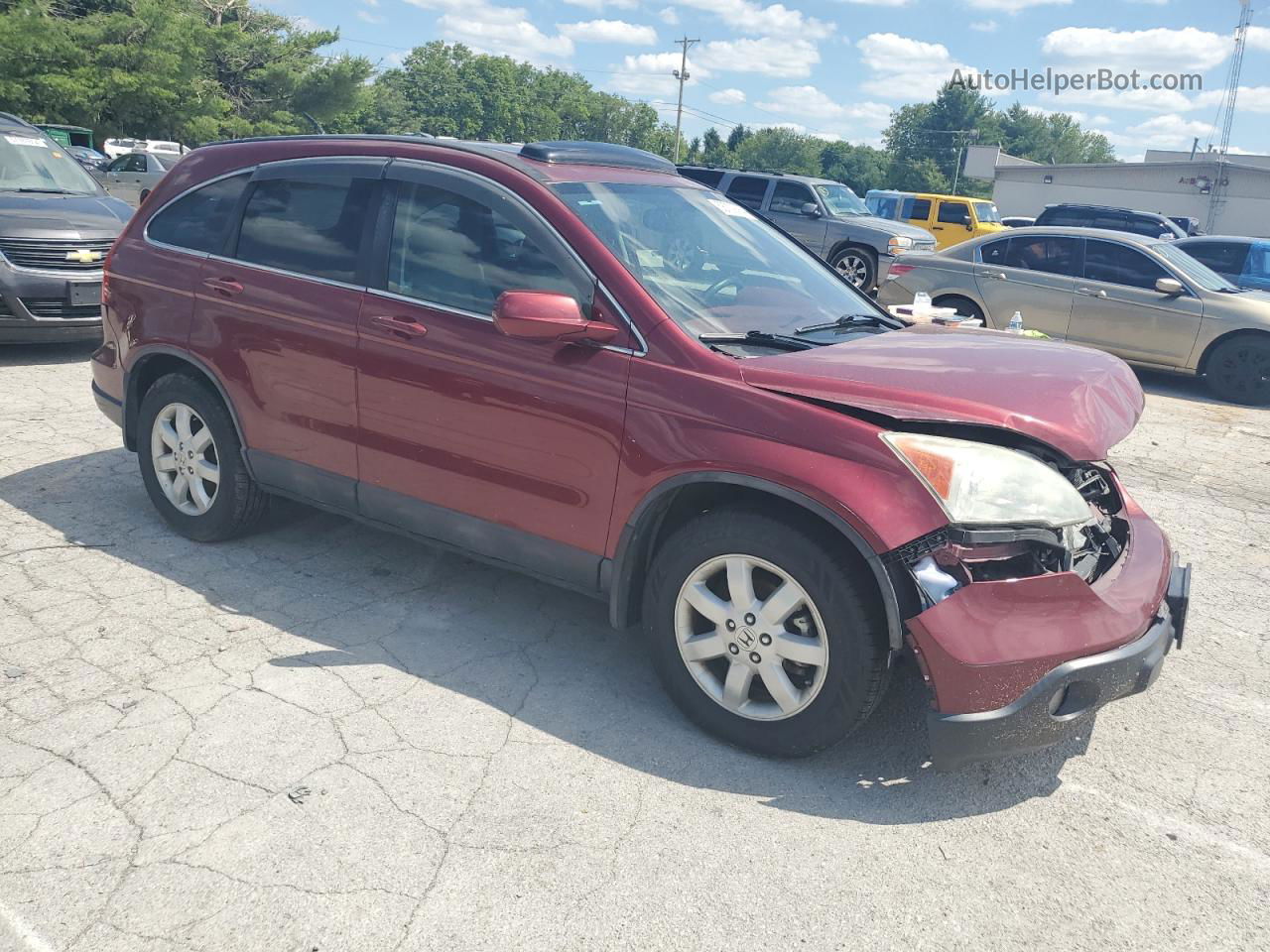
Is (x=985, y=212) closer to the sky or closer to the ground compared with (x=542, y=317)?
closer to the sky

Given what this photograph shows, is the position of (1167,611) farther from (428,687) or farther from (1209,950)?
(428,687)

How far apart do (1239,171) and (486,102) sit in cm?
8016

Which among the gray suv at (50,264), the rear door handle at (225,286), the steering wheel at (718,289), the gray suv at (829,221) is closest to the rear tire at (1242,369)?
the gray suv at (829,221)

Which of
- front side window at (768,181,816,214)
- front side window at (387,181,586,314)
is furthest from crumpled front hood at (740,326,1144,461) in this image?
front side window at (768,181,816,214)

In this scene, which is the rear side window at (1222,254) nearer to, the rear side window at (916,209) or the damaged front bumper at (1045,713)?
the rear side window at (916,209)

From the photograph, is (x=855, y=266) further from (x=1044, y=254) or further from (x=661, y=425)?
(x=661, y=425)

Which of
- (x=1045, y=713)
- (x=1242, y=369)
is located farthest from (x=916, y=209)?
(x=1045, y=713)

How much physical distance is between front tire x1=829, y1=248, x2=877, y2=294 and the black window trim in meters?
12.2

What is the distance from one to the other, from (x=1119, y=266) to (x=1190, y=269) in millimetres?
727

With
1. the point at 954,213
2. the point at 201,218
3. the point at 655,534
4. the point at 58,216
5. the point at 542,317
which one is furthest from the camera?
the point at 954,213

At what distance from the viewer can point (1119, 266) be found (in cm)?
1035

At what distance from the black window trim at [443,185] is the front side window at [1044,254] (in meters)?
8.52

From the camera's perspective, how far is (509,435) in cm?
355

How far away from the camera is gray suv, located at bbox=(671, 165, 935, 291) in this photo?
50.1 feet
